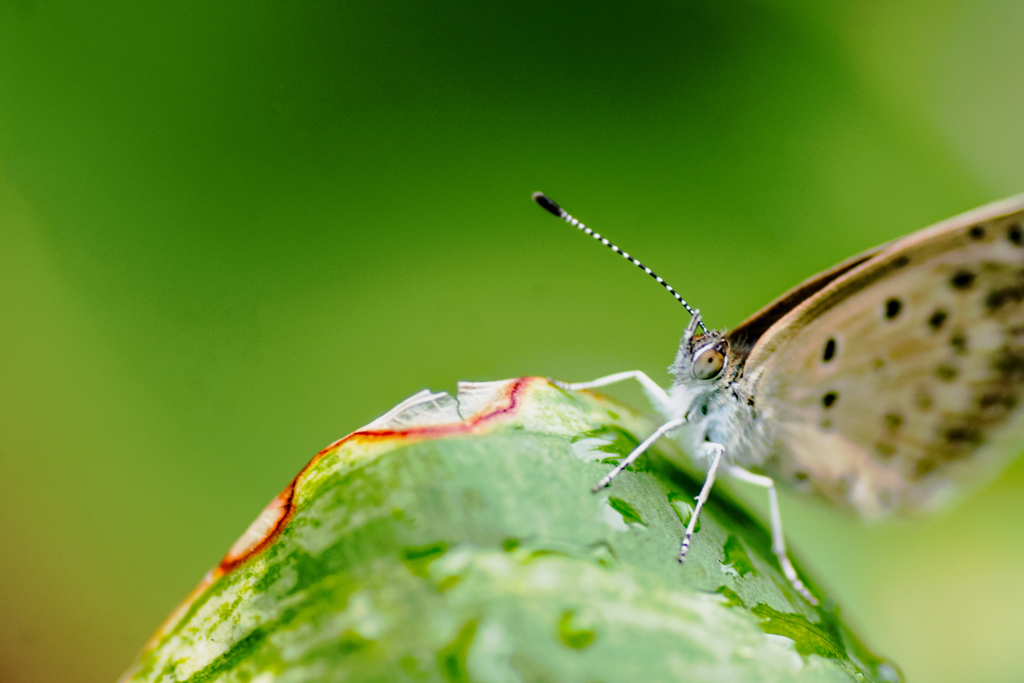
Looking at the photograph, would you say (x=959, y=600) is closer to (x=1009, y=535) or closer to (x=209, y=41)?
(x=1009, y=535)

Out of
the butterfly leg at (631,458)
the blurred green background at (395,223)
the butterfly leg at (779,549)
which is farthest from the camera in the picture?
the blurred green background at (395,223)

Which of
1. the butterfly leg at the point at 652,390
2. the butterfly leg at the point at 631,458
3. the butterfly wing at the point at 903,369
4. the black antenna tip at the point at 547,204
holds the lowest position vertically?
the butterfly wing at the point at 903,369

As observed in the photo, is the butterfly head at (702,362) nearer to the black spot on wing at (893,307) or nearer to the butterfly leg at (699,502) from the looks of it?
the butterfly leg at (699,502)

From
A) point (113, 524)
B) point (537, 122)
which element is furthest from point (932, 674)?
point (113, 524)

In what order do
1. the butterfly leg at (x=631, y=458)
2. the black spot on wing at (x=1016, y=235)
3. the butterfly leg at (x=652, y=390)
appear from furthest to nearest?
the butterfly leg at (x=652, y=390)
the black spot on wing at (x=1016, y=235)
the butterfly leg at (x=631, y=458)

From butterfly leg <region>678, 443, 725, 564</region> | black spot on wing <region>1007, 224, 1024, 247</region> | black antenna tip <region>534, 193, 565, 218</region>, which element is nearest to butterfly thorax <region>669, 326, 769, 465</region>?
butterfly leg <region>678, 443, 725, 564</region>

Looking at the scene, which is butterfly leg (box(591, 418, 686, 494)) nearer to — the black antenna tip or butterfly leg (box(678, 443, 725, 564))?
butterfly leg (box(678, 443, 725, 564))

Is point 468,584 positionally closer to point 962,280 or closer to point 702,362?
point 702,362

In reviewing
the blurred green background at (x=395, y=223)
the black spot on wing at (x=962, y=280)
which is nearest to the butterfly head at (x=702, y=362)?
the black spot on wing at (x=962, y=280)

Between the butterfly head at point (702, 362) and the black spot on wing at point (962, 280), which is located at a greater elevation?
the butterfly head at point (702, 362)
